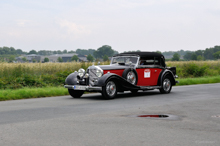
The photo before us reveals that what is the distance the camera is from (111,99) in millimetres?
13555

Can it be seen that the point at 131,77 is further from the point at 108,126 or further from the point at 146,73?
the point at 108,126

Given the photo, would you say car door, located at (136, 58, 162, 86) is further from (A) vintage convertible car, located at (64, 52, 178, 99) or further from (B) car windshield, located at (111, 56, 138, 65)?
(B) car windshield, located at (111, 56, 138, 65)

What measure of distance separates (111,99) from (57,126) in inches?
243

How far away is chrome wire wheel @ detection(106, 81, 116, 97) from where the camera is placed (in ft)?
44.2

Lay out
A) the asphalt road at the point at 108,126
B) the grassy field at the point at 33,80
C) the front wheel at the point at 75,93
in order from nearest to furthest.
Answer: the asphalt road at the point at 108,126, the front wheel at the point at 75,93, the grassy field at the point at 33,80

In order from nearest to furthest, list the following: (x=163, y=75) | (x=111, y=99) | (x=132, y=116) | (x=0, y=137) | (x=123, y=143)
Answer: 1. (x=123, y=143)
2. (x=0, y=137)
3. (x=132, y=116)
4. (x=111, y=99)
5. (x=163, y=75)

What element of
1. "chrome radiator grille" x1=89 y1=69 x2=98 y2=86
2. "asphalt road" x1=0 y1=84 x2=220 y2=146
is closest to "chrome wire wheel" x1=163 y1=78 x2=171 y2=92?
"chrome radiator grille" x1=89 y1=69 x2=98 y2=86

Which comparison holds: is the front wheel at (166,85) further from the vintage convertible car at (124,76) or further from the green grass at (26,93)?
the green grass at (26,93)

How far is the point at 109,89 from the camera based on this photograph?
44.4 feet

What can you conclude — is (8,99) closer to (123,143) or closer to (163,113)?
(163,113)

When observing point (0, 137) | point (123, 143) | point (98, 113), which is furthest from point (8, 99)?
point (123, 143)

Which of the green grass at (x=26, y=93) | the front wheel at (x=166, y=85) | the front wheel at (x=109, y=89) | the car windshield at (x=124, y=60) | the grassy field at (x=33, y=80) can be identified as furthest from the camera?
the front wheel at (x=166, y=85)

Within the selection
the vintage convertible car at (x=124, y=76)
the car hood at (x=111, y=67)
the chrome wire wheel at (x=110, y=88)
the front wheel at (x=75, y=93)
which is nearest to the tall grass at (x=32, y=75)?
the front wheel at (x=75, y=93)

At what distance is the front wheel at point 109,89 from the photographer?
1326 centimetres
